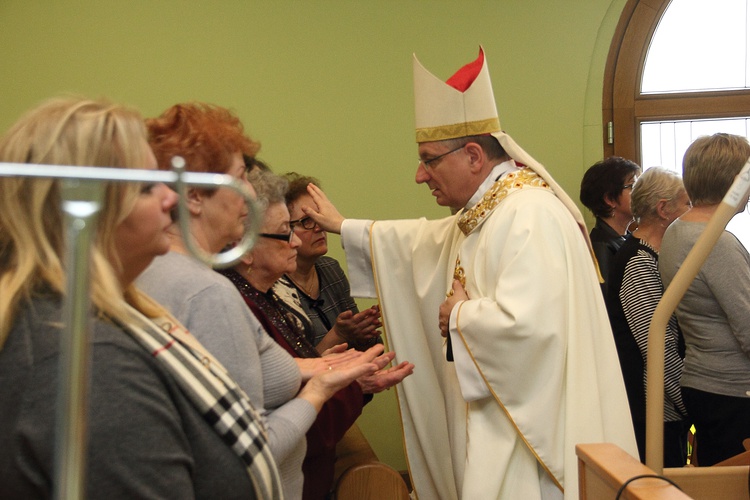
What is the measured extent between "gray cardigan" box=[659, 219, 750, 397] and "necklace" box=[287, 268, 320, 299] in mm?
1342

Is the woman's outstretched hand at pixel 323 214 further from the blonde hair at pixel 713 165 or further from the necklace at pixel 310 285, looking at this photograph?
the blonde hair at pixel 713 165

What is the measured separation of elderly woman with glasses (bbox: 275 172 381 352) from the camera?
9.35 feet

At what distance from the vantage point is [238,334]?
150 cm

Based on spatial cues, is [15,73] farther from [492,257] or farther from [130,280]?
[130,280]

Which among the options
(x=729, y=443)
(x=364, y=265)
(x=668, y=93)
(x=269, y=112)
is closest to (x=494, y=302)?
(x=364, y=265)

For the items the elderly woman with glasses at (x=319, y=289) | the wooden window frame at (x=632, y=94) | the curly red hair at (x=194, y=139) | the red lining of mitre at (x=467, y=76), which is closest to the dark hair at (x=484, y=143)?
the red lining of mitre at (x=467, y=76)

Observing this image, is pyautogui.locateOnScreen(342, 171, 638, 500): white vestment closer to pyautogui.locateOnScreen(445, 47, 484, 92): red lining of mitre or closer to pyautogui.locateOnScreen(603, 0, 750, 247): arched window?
pyautogui.locateOnScreen(445, 47, 484, 92): red lining of mitre

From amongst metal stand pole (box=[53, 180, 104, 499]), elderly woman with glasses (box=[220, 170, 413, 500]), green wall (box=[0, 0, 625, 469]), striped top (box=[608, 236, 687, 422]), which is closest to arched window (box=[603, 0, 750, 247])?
green wall (box=[0, 0, 625, 469])

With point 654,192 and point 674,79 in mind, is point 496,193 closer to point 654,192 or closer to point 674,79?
point 654,192

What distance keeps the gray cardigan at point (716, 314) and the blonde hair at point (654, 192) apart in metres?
0.49

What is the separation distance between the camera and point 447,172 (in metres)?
2.69

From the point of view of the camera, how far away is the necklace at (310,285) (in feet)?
10.5

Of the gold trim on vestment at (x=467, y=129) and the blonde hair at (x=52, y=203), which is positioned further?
the gold trim on vestment at (x=467, y=129)

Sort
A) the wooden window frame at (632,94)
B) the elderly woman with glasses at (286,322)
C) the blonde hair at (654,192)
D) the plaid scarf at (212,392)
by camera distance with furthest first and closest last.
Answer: the wooden window frame at (632,94) < the blonde hair at (654,192) < the elderly woman with glasses at (286,322) < the plaid scarf at (212,392)
